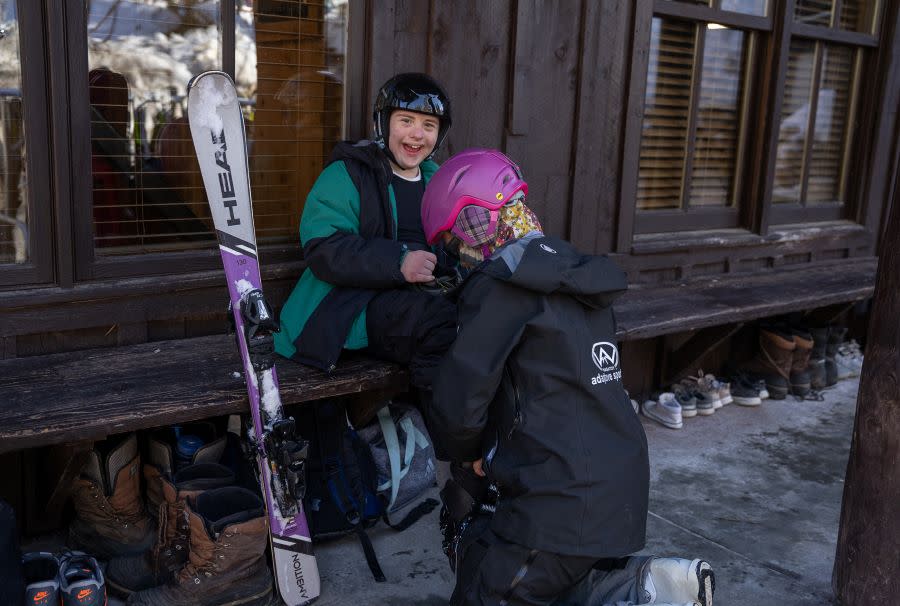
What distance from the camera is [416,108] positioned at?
3266 mm

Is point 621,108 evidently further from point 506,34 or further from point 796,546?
point 796,546

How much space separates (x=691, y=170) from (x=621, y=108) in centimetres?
85

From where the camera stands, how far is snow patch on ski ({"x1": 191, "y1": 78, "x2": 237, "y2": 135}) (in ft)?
9.60

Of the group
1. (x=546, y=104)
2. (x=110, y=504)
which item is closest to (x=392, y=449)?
Answer: (x=110, y=504)

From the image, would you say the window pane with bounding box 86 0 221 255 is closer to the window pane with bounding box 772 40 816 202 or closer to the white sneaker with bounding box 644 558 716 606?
the white sneaker with bounding box 644 558 716 606

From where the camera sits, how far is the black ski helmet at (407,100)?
3270mm

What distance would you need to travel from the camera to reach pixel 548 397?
7.43 ft

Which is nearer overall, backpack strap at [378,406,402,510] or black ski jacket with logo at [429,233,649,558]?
black ski jacket with logo at [429,233,649,558]

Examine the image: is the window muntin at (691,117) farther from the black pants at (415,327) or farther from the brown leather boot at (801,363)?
the black pants at (415,327)

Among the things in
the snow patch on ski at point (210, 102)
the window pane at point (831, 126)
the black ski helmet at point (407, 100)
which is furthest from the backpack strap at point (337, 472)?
the window pane at point (831, 126)

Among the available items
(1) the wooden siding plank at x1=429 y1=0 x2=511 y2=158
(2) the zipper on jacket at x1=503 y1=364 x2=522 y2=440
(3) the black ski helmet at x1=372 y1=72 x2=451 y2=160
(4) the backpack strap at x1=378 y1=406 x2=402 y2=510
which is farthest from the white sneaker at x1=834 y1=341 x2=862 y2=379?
(2) the zipper on jacket at x1=503 y1=364 x2=522 y2=440

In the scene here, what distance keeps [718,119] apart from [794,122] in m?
0.79

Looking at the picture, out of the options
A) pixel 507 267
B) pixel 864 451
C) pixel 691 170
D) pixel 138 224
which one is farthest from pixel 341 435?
pixel 691 170

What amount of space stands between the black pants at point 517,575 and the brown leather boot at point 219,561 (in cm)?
74
